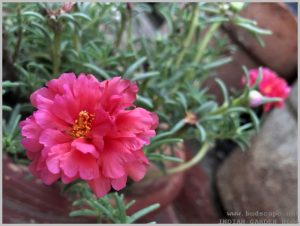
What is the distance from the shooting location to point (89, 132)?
0.49 metres

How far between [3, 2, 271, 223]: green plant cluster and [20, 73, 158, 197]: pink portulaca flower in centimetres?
18

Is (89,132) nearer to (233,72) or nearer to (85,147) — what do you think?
(85,147)

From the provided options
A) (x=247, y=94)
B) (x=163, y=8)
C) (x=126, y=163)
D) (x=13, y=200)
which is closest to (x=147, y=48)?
(x=163, y=8)

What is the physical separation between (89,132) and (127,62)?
1.23 ft

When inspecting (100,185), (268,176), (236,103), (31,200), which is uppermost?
(100,185)

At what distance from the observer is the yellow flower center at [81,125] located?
1.62ft

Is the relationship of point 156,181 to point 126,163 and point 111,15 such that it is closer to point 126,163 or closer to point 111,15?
point 111,15

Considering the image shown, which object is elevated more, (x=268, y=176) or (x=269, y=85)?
(x=269, y=85)

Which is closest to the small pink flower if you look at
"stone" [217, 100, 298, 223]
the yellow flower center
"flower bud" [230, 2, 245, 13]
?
"flower bud" [230, 2, 245, 13]

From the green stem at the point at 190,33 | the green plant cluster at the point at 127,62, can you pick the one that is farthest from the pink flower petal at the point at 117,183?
the green stem at the point at 190,33

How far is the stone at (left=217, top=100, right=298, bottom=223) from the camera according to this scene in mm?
1096

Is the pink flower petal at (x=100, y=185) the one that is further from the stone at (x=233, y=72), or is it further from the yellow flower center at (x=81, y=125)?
the stone at (x=233, y=72)

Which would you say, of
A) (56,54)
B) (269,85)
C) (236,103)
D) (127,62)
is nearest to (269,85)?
(269,85)

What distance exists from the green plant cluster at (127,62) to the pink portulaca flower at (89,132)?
0.60 ft
